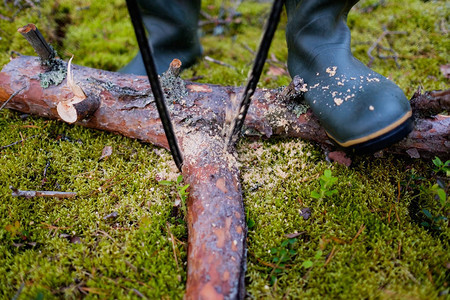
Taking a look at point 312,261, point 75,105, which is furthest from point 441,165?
point 75,105

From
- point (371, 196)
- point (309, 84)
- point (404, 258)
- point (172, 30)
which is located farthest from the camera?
point (172, 30)

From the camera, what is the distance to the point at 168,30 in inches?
112

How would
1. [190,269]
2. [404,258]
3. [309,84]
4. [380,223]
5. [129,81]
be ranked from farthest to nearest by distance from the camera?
[129,81] → [309,84] → [380,223] → [404,258] → [190,269]

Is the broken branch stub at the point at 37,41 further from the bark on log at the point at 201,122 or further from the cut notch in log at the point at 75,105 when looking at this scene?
the cut notch in log at the point at 75,105

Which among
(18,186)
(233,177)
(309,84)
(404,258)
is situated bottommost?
(404,258)

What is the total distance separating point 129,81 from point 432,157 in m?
2.23

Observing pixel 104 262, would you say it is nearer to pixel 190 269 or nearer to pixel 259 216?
pixel 190 269

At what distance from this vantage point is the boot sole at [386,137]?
1674 mm

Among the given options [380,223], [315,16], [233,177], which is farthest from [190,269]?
[315,16]

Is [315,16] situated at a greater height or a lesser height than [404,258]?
greater

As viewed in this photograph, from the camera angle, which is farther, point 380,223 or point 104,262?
point 380,223

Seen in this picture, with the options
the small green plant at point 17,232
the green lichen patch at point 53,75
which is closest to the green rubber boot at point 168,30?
the green lichen patch at point 53,75

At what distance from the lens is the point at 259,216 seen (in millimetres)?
1833

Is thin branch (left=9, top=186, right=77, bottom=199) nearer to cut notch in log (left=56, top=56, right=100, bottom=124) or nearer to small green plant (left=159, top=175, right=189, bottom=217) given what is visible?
cut notch in log (left=56, top=56, right=100, bottom=124)
